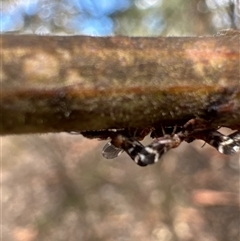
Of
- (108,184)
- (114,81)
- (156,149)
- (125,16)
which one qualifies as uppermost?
(125,16)

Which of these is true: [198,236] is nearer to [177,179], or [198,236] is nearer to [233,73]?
[177,179]

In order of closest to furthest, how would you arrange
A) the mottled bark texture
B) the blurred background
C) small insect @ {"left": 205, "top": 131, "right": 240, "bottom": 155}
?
1. the mottled bark texture
2. small insect @ {"left": 205, "top": 131, "right": 240, "bottom": 155}
3. the blurred background

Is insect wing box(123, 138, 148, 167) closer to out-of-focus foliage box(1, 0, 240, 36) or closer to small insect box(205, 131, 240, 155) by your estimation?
small insect box(205, 131, 240, 155)

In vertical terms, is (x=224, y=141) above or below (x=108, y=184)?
below

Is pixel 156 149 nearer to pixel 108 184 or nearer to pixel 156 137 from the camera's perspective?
pixel 156 137

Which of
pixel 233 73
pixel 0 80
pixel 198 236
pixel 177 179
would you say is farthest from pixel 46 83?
pixel 177 179

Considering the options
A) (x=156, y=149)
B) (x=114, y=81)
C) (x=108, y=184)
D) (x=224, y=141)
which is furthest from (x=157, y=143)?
(x=108, y=184)

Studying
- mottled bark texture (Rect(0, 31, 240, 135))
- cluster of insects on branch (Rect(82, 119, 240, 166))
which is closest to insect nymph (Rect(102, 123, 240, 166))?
cluster of insects on branch (Rect(82, 119, 240, 166))

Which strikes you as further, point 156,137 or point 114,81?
point 156,137
